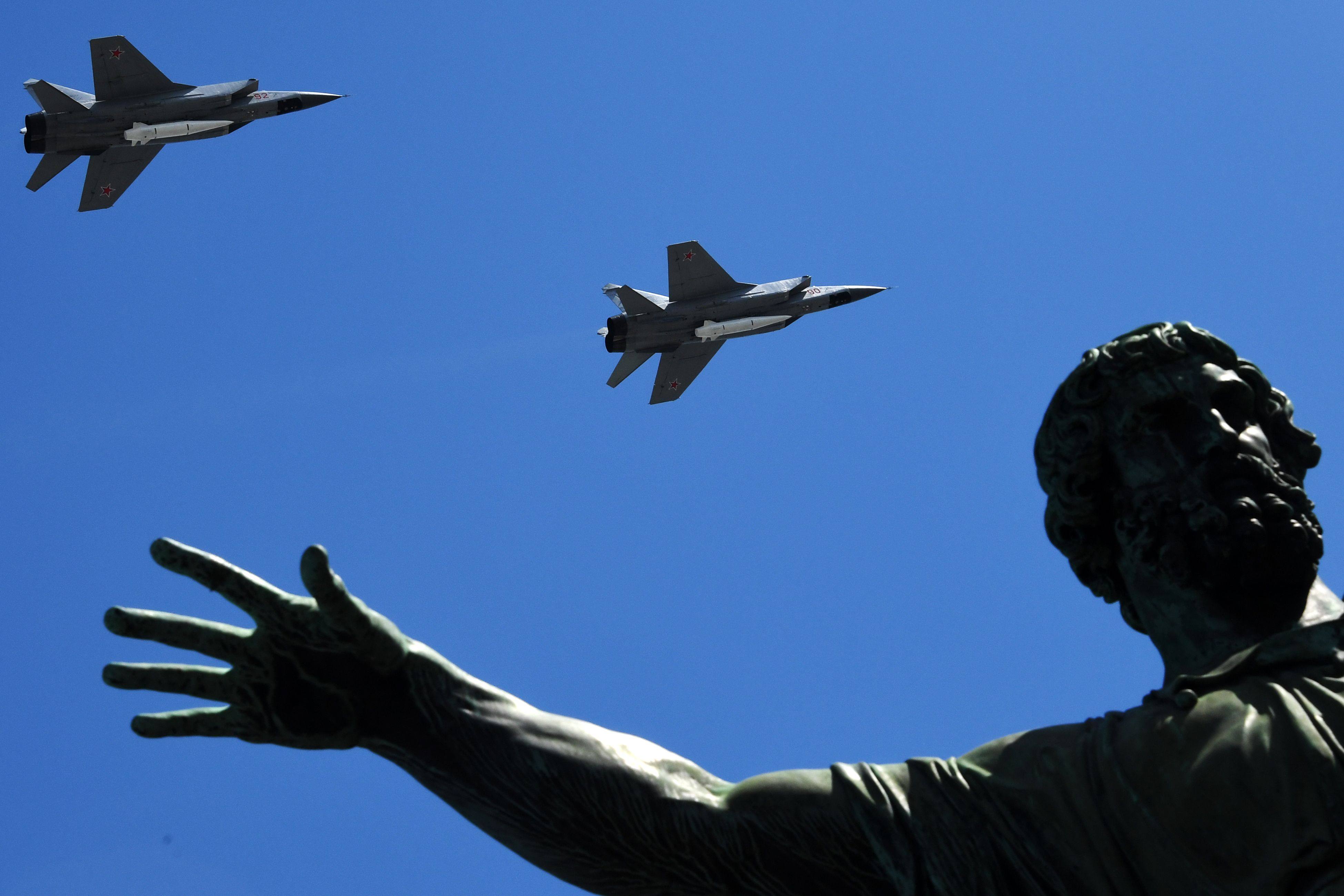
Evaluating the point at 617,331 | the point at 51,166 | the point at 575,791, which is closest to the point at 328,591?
the point at 575,791

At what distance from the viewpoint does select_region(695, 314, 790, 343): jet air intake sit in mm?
59812

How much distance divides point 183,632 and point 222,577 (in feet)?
0.67

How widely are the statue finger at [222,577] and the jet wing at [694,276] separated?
5493 centimetres

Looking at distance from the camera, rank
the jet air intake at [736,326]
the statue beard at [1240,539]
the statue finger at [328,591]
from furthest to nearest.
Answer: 1. the jet air intake at [736,326]
2. the statue beard at [1240,539]
3. the statue finger at [328,591]

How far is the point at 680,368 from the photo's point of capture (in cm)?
6581

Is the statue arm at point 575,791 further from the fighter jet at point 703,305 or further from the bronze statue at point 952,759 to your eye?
the fighter jet at point 703,305

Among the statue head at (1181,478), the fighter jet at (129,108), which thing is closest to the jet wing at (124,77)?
the fighter jet at (129,108)

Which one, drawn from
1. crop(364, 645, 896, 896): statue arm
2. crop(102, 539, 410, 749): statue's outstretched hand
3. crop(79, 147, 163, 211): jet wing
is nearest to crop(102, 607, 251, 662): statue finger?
crop(102, 539, 410, 749): statue's outstretched hand

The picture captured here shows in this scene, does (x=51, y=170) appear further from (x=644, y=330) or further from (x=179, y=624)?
(x=179, y=624)

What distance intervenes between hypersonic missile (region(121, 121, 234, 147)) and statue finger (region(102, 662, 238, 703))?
5688cm

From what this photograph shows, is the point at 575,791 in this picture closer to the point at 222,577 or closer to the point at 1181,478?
the point at 222,577

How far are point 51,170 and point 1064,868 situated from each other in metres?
61.9

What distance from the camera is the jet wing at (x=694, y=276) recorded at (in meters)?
59.2

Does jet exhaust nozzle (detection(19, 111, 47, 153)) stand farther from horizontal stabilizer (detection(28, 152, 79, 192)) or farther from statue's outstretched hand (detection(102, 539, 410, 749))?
statue's outstretched hand (detection(102, 539, 410, 749))
